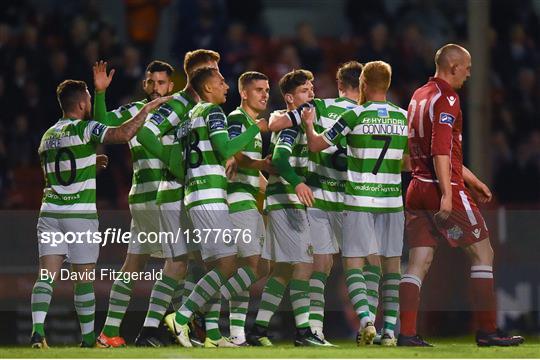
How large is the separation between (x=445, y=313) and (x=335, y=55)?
397 centimetres

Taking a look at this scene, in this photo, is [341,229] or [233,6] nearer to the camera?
[341,229]

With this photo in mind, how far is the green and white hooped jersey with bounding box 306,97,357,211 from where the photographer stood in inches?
471

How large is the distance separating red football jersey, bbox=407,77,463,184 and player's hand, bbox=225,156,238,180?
1.19 metres

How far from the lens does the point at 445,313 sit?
14578 millimetres

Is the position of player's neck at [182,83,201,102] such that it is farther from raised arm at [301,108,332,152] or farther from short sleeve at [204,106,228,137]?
raised arm at [301,108,332,152]

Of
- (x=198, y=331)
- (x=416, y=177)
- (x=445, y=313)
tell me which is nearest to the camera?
(x=416, y=177)

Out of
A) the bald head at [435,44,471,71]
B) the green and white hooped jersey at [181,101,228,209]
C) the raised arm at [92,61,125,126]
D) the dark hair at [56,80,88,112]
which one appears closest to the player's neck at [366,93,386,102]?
the bald head at [435,44,471,71]

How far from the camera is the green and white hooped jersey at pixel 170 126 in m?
11.9

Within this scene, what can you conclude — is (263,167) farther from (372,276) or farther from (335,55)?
(335,55)

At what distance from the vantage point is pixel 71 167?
11672 millimetres

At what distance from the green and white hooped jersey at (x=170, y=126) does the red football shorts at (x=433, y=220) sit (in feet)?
5.08

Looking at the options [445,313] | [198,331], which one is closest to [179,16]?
[445,313]

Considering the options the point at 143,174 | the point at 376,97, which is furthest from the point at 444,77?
the point at 143,174

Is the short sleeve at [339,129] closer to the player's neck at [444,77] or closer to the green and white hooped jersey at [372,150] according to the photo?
the green and white hooped jersey at [372,150]
